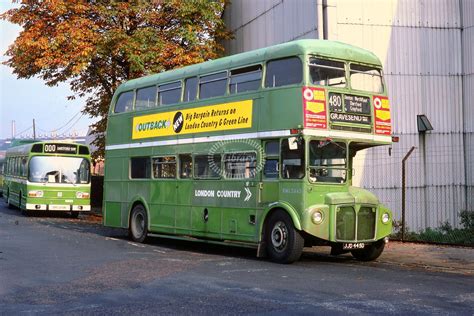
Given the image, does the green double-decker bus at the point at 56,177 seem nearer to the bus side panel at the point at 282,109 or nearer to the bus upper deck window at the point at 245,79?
the bus upper deck window at the point at 245,79

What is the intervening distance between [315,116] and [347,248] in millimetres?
2630

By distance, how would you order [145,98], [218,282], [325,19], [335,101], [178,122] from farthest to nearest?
[325,19] → [145,98] → [178,122] → [335,101] → [218,282]

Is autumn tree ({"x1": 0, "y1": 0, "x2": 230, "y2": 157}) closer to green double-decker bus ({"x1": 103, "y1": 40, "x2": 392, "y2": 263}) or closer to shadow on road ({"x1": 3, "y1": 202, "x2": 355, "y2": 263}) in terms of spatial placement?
shadow on road ({"x1": 3, "y1": 202, "x2": 355, "y2": 263})

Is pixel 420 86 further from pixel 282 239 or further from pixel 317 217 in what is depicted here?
pixel 282 239

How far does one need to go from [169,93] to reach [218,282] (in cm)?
736

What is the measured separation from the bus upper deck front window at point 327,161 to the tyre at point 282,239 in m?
0.99

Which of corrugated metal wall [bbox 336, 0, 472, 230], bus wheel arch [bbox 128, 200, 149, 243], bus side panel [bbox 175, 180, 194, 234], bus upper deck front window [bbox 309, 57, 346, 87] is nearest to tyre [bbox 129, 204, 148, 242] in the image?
bus wheel arch [bbox 128, 200, 149, 243]

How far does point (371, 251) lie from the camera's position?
1262 cm

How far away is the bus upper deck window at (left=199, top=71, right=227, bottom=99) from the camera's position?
45.0 ft

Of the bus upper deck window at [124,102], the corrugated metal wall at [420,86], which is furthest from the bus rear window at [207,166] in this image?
the corrugated metal wall at [420,86]

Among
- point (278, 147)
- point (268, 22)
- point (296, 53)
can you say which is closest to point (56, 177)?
point (268, 22)

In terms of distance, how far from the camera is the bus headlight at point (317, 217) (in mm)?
11375

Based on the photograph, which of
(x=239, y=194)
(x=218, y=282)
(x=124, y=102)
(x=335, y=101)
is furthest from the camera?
(x=124, y=102)

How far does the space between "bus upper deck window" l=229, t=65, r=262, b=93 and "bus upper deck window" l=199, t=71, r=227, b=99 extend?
273mm
